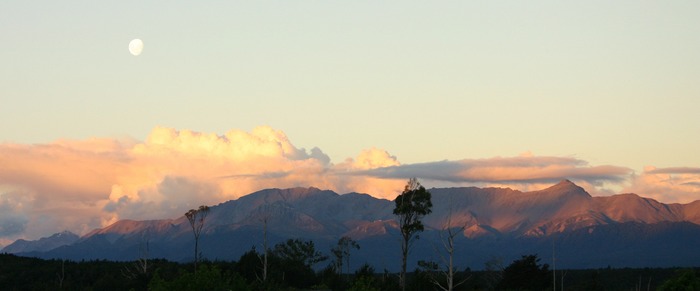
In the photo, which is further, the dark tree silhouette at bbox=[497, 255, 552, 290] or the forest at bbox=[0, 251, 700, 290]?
the dark tree silhouette at bbox=[497, 255, 552, 290]

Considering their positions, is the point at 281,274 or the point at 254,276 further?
the point at 281,274

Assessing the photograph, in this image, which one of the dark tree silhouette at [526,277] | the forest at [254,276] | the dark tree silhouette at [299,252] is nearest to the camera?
the forest at [254,276]

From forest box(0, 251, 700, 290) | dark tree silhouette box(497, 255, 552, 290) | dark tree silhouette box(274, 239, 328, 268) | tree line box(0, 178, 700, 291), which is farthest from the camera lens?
dark tree silhouette box(274, 239, 328, 268)

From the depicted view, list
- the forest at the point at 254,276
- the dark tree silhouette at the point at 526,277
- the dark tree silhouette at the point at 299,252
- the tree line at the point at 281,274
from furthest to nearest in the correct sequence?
the dark tree silhouette at the point at 299,252
the dark tree silhouette at the point at 526,277
the tree line at the point at 281,274
the forest at the point at 254,276

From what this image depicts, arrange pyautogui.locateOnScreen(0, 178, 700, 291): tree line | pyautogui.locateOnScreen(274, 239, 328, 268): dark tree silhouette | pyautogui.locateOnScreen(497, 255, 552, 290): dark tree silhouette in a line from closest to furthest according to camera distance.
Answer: pyautogui.locateOnScreen(0, 178, 700, 291): tree line, pyautogui.locateOnScreen(497, 255, 552, 290): dark tree silhouette, pyautogui.locateOnScreen(274, 239, 328, 268): dark tree silhouette

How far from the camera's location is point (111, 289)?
128 metres

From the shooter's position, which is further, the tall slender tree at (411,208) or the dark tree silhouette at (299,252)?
the dark tree silhouette at (299,252)

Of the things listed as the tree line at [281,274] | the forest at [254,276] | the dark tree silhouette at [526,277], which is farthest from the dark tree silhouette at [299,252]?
the dark tree silhouette at [526,277]

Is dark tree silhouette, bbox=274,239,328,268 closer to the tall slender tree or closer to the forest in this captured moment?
the forest

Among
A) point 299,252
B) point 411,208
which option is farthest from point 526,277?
point 299,252

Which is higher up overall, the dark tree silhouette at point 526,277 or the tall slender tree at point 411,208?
the tall slender tree at point 411,208

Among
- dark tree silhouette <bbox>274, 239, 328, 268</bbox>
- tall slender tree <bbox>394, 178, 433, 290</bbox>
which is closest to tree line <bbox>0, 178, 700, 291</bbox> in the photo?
tall slender tree <bbox>394, 178, 433, 290</bbox>

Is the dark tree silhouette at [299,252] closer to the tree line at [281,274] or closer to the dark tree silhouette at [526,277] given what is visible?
the tree line at [281,274]

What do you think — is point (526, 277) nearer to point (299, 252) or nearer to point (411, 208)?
point (411, 208)
